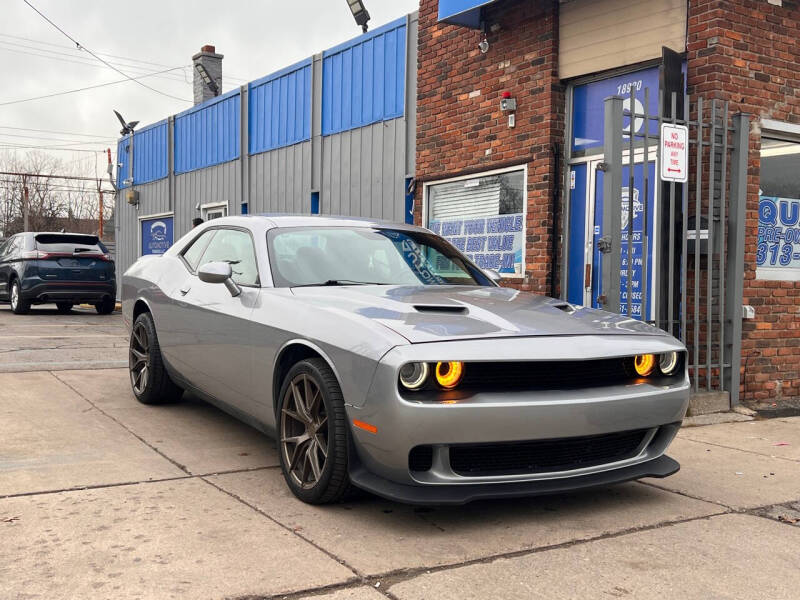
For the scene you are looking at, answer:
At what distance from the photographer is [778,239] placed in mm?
7391

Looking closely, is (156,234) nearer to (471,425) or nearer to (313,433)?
(313,433)

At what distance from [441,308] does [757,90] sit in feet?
15.6

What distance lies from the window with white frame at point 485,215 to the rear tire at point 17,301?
8727 mm

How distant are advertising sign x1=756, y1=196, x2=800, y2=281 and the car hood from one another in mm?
3738

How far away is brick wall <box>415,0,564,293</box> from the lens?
8.37 meters

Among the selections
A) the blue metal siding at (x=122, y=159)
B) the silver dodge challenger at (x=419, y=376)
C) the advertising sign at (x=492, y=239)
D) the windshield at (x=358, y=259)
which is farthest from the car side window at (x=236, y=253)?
the blue metal siding at (x=122, y=159)

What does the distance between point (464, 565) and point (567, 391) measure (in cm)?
89

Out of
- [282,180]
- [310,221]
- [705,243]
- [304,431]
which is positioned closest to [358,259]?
[310,221]

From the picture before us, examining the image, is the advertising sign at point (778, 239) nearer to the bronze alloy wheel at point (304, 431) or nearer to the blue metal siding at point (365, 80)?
the bronze alloy wheel at point (304, 431)

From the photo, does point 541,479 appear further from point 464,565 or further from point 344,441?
point 344,441

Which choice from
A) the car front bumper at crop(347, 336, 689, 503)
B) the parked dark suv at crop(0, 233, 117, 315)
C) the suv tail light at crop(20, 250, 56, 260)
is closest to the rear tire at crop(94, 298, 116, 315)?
the parked dark suv at crop(0, 233, 117, 315)

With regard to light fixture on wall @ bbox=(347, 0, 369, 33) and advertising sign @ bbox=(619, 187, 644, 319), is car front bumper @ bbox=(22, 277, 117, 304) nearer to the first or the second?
light fixture on wall @ bbox=(347, 0, 369, 33)

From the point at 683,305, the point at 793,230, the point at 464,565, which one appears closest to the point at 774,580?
the point at 464,565

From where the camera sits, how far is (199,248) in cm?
573
